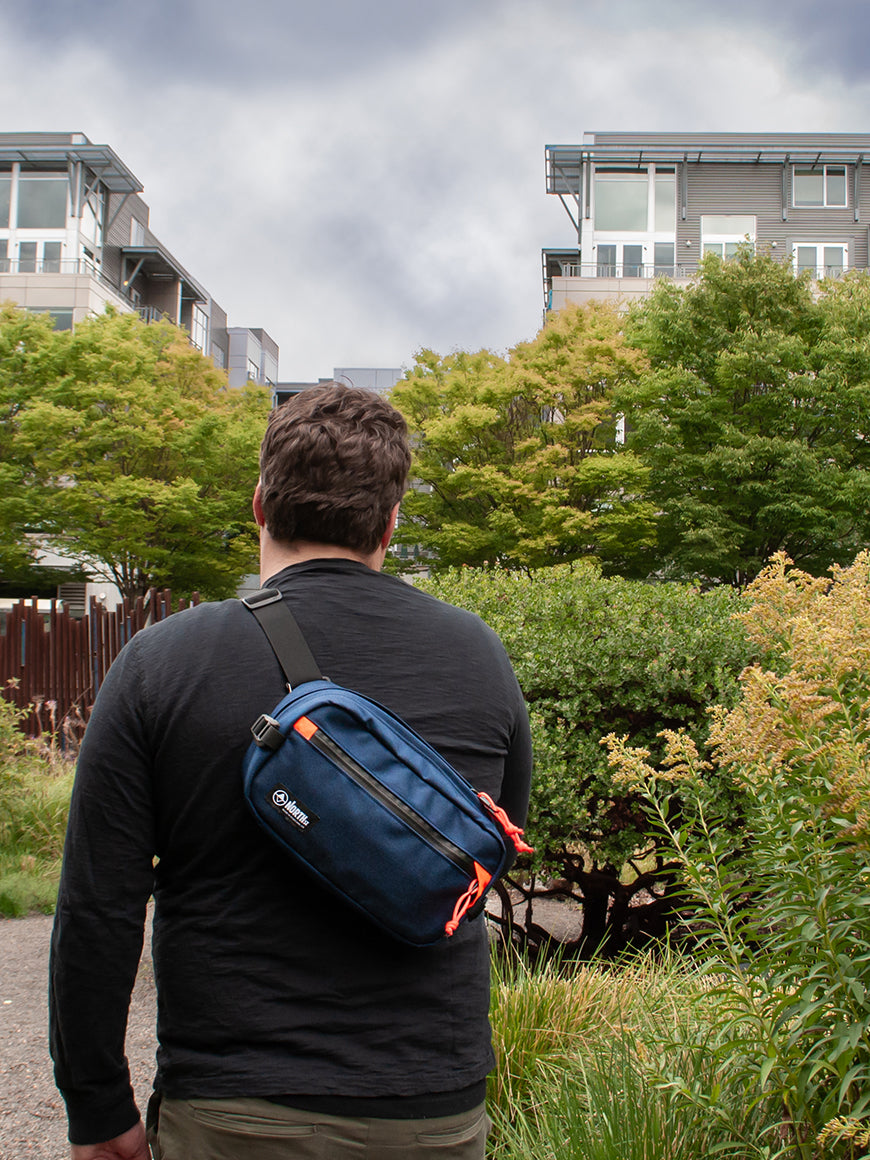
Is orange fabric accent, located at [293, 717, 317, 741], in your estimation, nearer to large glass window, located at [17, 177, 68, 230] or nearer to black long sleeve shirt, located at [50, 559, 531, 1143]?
black long sleeve shirt, located at [50, 559, 531, 1143]

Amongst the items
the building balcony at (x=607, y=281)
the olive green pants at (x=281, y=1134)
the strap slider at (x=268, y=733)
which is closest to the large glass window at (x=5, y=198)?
the building balcony at (x=607, y=281)

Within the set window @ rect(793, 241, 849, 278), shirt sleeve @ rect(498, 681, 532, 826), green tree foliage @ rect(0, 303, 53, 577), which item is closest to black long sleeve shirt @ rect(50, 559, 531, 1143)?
shirt sleeve @ rect(498, 681, 532, 826)

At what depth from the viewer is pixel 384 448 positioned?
175 centimetres

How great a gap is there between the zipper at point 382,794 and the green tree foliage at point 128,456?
83.4ft

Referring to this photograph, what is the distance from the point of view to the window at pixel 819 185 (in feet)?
142

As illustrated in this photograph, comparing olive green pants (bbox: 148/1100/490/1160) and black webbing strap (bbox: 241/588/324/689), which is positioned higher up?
black webbing strap (bbox: 241/588/324/689)

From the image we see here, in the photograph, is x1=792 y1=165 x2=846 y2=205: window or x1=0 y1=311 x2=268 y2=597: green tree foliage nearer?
x1=0 y1=311 x2=268 y2=597: green tree foliage

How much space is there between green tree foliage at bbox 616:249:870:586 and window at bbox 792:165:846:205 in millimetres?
20256

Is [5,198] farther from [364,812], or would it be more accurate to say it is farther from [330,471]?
[364,812]

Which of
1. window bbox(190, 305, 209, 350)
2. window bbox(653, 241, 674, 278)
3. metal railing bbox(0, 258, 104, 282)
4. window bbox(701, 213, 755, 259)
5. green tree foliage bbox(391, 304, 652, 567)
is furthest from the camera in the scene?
window bbox(190, 305, 209, 350)

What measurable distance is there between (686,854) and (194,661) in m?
1.70

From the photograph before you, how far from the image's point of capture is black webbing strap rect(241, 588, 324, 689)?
1545 millimetres

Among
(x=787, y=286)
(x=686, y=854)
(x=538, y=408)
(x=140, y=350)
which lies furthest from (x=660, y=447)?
(x=686, y=854)

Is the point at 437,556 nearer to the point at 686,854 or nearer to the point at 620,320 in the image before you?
the point at 620,320
